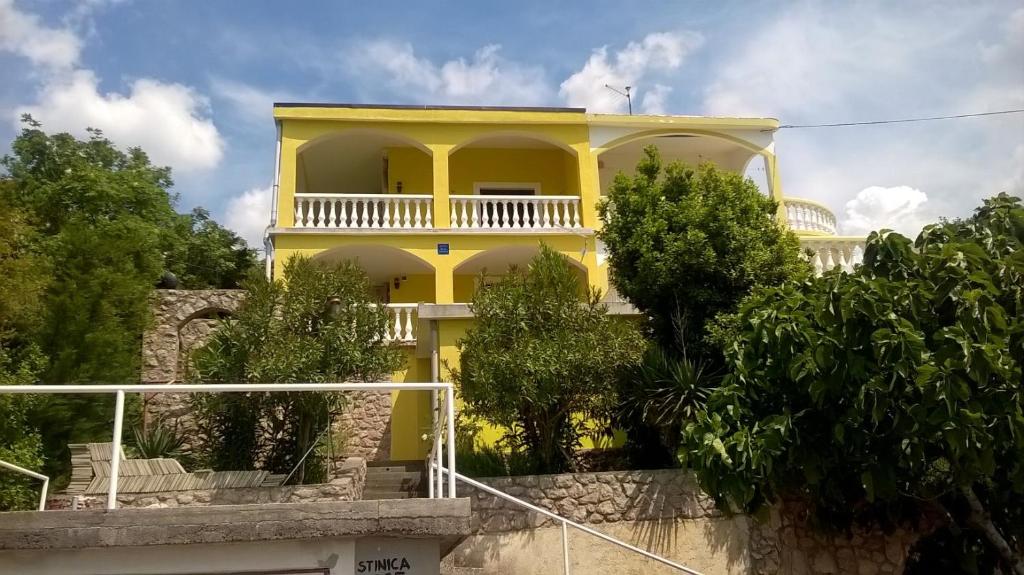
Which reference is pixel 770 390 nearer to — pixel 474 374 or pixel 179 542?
pixel 474 374

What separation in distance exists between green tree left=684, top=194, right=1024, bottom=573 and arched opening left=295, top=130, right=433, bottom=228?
10738 mm

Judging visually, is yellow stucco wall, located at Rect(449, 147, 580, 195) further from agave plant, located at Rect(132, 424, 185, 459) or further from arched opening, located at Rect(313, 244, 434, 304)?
agave plant, located at Rect(132, 424, 185, 459)

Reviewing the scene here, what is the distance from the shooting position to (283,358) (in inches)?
356

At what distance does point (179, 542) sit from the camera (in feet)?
16.5

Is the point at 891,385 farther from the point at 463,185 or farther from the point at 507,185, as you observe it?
the point at 463,185

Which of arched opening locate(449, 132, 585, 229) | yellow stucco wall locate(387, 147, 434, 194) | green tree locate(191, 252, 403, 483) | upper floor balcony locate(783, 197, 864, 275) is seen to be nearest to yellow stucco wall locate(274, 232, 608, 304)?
arched opening locate(449, 132, 585, 229)

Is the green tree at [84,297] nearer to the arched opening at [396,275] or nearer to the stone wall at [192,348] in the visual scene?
the stone wall at [192,348]

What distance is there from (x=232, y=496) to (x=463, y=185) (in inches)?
496

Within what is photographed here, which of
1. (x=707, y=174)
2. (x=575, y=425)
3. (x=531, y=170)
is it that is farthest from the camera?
(x=531, y=170)

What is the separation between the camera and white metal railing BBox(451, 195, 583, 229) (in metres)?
17.5

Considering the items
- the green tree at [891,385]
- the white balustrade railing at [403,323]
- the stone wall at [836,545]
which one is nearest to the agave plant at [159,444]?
the white balustrade railing at [403,323]

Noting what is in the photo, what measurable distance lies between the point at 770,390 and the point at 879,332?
143cm

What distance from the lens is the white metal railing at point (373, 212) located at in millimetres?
16875

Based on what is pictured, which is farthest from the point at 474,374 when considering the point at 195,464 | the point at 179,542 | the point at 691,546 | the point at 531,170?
the point at 531,170
